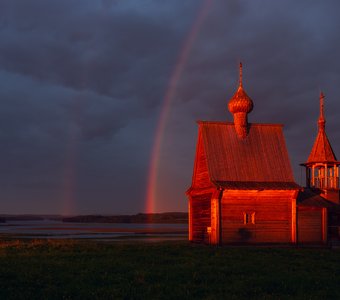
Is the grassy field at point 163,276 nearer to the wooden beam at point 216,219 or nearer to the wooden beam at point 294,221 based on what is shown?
the wooden beam at point 216,219

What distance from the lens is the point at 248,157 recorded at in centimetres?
4088

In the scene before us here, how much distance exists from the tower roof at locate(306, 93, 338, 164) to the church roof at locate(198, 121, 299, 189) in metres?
4.17

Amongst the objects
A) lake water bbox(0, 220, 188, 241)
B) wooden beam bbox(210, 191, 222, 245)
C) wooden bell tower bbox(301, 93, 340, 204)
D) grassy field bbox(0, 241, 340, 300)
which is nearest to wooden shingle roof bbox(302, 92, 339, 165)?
wooden bell tower bbox(301, 93, 340, 204)

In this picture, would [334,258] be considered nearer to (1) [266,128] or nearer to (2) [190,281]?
(2) [190,281]

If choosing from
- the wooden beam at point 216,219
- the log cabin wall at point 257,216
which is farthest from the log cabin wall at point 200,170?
the log cabin wall at point 257,216

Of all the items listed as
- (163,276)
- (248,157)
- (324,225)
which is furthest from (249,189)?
(163,276)

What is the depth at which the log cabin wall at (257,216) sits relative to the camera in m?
37.8

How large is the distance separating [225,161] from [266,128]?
18.5ft

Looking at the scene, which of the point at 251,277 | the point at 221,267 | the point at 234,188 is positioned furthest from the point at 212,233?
the point at 251,277

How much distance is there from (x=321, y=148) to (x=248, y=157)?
8334 mm

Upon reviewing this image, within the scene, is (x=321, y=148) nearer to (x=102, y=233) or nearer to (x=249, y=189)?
(x=249, y=189)

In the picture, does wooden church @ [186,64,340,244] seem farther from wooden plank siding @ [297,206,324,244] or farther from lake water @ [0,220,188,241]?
lake water @ [0,220,188,241]

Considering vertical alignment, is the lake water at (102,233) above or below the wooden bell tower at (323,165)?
below

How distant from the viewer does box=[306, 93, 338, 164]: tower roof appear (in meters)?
44.3
